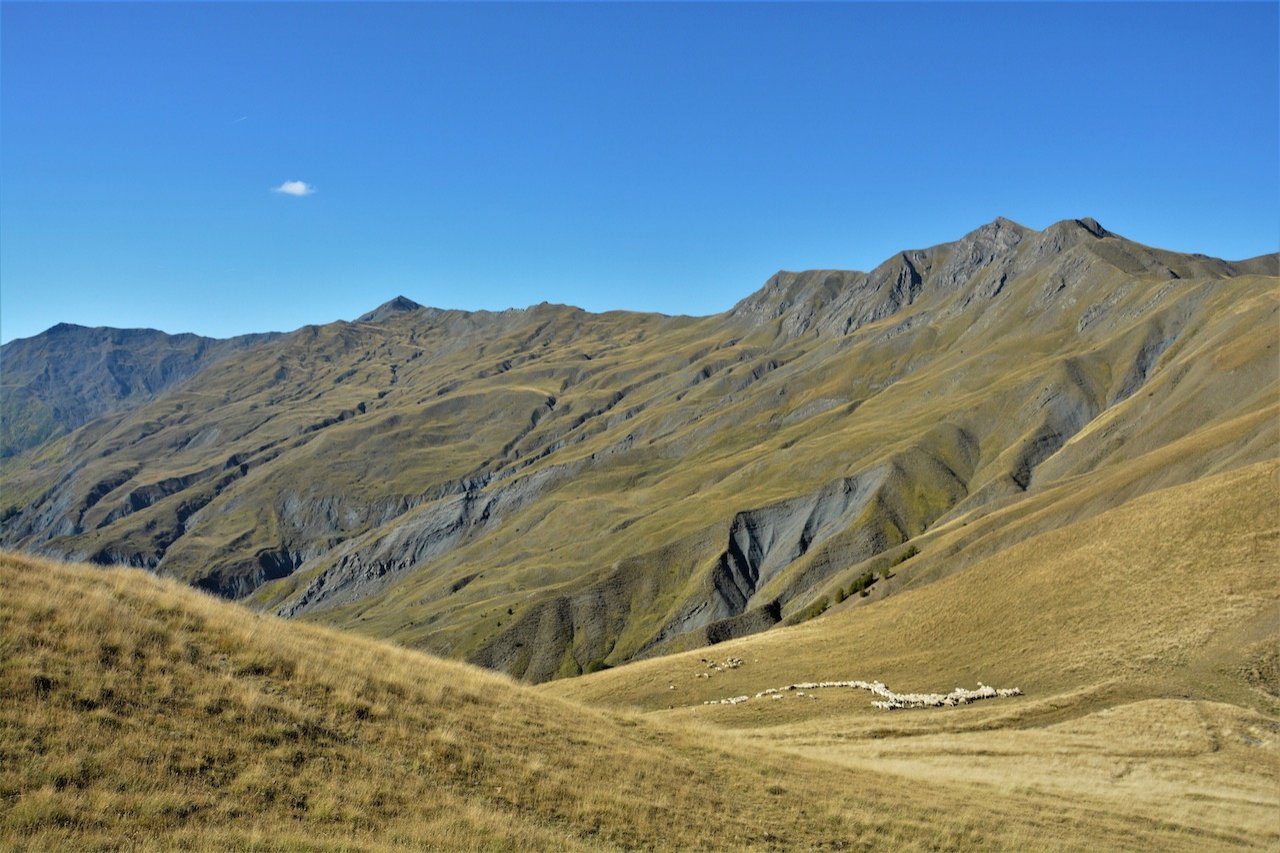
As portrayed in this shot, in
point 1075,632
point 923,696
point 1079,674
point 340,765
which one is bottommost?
point 923,696

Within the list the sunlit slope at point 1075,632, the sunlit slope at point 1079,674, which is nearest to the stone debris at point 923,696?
the sunlit slope at point 1079,674

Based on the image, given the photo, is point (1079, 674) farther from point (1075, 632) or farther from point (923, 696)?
point (923, 696)

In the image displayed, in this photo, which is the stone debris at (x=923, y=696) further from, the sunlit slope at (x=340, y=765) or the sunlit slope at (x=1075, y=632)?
the sunlit slope at (x=340, y=765)

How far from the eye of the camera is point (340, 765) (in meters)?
14.9

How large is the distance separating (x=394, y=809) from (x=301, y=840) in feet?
6.63

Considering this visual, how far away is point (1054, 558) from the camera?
182ft

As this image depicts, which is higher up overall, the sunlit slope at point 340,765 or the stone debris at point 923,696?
the sunlit slope at point 340,765

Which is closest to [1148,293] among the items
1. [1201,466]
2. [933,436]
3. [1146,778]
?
[933,436]

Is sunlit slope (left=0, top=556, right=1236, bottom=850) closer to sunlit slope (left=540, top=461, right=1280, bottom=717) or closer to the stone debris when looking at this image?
sunlit slope (left=540, top=461, right=1280, bottom=717)

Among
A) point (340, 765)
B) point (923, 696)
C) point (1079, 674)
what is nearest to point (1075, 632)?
point (1079, 674)

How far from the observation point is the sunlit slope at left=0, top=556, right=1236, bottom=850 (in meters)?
12.5

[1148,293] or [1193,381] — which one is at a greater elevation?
[1148,293]

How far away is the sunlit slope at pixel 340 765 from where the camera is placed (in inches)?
492

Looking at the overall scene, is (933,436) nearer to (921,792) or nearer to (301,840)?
(921,792)
